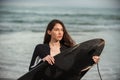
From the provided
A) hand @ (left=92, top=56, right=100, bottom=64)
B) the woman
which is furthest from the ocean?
hand @ (left=92, top=56, right=100, bottom=64)

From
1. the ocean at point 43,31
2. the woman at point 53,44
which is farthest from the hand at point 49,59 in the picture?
the ocean at point 43,31

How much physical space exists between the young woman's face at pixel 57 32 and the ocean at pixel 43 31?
73.5 inches

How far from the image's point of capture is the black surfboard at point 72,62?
211 cm

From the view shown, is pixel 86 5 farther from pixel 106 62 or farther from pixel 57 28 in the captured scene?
pixel 57 28

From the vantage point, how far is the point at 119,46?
162 inches

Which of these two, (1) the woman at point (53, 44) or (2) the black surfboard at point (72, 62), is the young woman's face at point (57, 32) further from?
(2) the black surfboard at point (72, 62)

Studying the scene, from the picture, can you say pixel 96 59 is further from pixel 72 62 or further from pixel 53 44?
pixel 53 44

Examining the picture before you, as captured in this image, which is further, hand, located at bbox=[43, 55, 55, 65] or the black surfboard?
the black surfboard

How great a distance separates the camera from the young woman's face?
7.08 ft

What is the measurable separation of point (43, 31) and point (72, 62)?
2.05 m

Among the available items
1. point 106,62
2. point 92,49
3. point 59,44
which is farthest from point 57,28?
point 106,62

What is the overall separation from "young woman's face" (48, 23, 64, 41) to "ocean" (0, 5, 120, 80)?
6.13 feet

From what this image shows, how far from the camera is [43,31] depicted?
4176mm

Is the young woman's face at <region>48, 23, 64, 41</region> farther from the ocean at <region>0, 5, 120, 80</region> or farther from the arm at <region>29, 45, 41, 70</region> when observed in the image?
the ocean at <region>0, 5, 120, 80</region>
